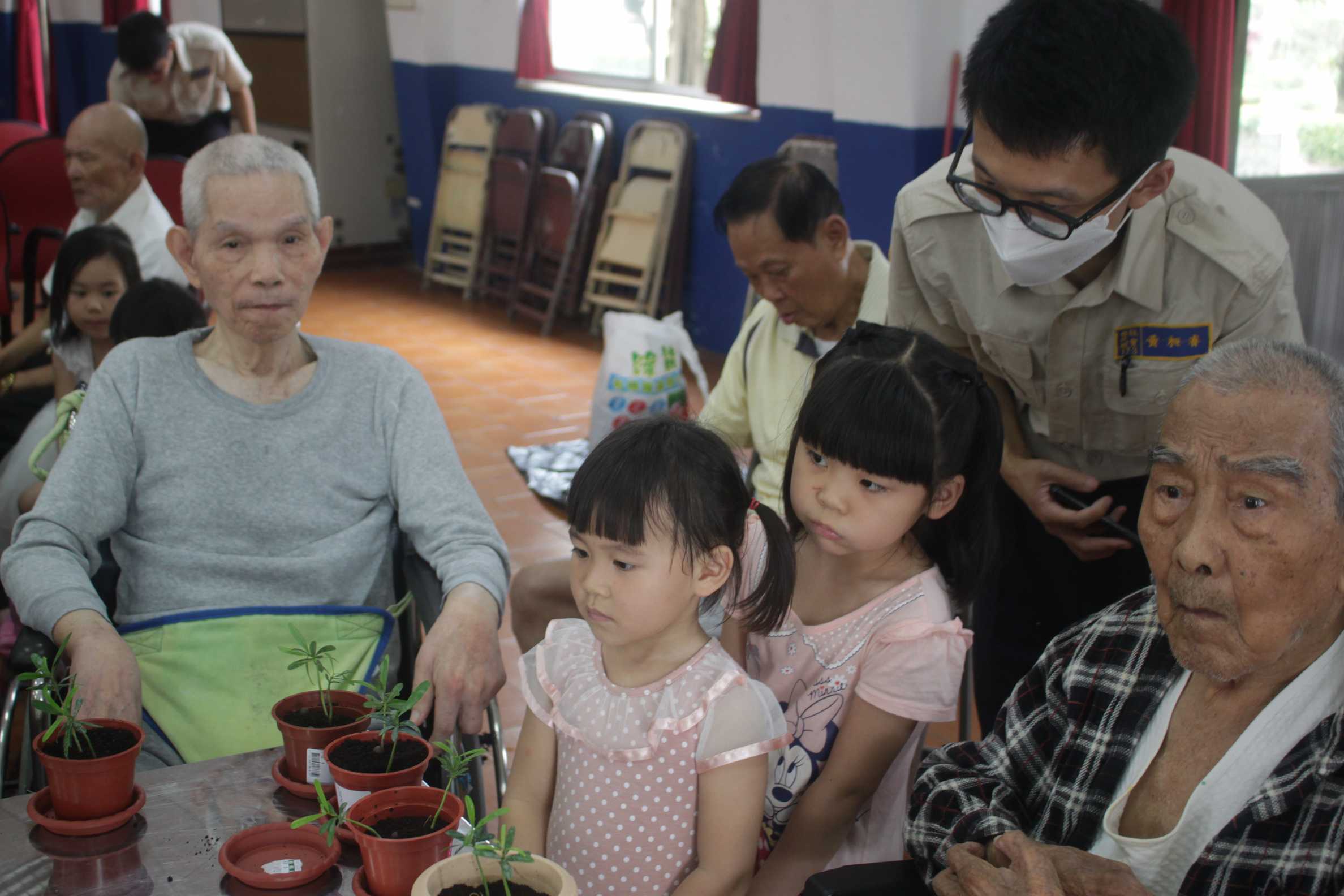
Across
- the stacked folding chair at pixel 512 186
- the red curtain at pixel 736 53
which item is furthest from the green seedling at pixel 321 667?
the stacked folding chair at pixel 512 186

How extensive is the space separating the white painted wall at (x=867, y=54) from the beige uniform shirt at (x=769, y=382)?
2.53 meters

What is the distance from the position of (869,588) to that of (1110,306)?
Result: 0.61 m

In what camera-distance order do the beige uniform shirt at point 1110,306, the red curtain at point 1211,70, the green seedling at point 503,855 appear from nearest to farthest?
the green seedling at point 503,855, the beige uniform shirt at point 1110,306, the red curtain at point 1211,70

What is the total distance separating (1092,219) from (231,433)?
129cm

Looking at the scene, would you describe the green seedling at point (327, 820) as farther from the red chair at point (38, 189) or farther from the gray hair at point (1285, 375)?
the red chair at point (38, 189)

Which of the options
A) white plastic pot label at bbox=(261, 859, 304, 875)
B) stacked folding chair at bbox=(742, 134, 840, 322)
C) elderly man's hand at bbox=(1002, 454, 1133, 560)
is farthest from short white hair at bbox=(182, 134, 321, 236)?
stacked folding chair at bbox=(742, 134, 840, 322)

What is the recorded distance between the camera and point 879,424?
1624 mm

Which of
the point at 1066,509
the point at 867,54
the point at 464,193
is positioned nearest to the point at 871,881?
the point at 1066,509

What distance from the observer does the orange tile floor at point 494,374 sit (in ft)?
13.7

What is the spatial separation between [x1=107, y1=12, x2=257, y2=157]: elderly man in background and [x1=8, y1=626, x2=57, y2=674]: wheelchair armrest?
4.73 m

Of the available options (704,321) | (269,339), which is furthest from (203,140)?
(269,339)

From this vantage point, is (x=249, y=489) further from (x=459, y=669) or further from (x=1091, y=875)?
(x=1091, y=875)

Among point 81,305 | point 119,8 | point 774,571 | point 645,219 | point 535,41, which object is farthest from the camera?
point 119,8

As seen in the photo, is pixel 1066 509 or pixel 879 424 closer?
pixel 879 424
